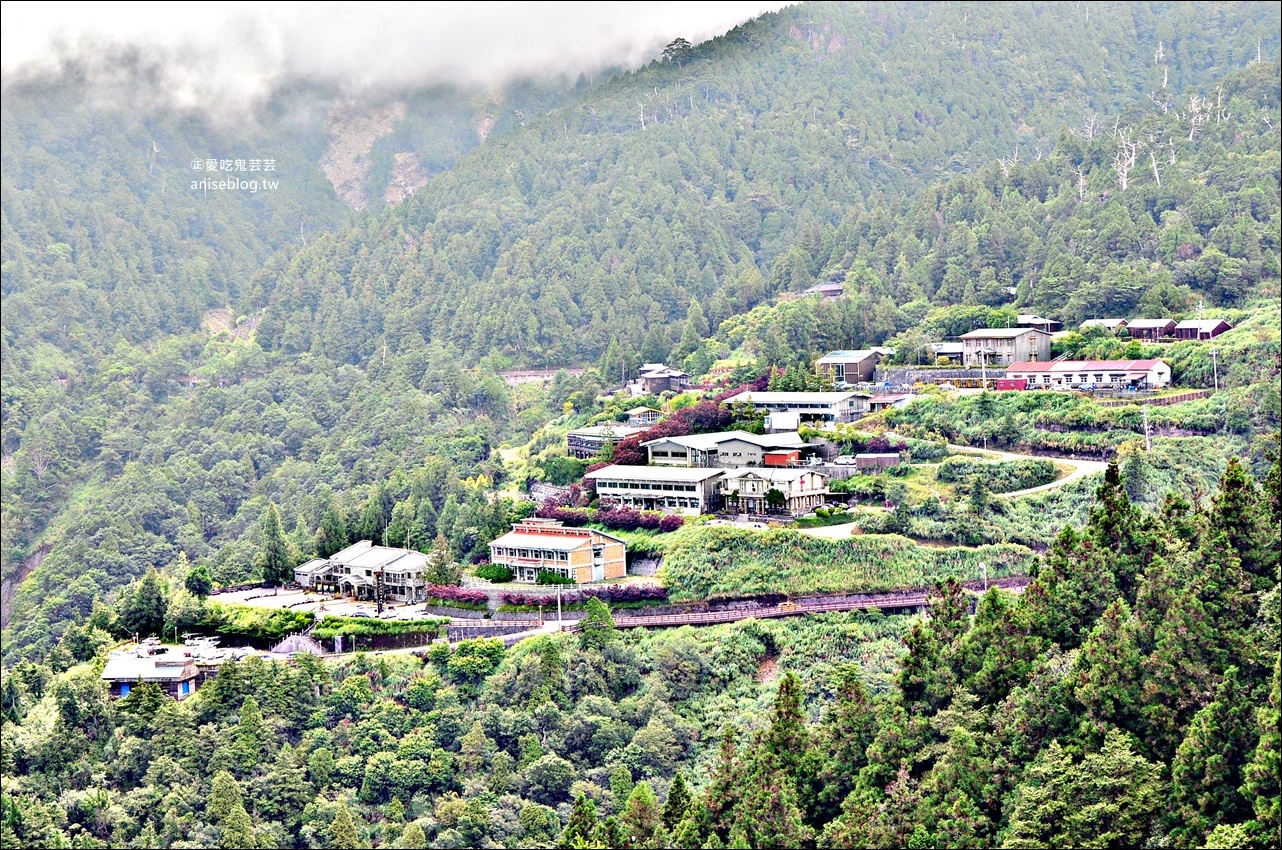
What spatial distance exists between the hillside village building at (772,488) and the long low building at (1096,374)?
23.9 ft

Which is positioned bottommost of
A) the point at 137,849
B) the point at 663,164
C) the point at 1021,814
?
the point at 137,849

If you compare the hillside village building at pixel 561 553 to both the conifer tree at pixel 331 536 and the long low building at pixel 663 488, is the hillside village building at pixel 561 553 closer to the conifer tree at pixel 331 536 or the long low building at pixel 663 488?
the long low building at pixel 663 488

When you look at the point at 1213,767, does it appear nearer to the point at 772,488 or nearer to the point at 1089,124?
the point at 772,488

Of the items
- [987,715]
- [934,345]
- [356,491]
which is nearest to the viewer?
[987,715]

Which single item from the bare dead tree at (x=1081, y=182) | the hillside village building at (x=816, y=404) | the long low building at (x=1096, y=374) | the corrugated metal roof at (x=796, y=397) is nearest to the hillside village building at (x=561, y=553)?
the hillside village building at (x=816, y=404)

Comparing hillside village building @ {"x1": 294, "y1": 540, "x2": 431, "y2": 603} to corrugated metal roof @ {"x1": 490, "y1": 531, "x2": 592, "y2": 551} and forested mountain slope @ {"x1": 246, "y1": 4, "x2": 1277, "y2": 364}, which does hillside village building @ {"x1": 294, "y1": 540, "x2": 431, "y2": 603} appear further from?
forested mountain slope @ {"x1": 246, "y1": 4, "x2": 1277, "y2": 364}

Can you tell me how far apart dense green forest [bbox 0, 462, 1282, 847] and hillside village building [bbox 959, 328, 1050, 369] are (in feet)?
43.0

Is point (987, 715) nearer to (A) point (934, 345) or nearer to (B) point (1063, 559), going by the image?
(B) point (1063, 559)

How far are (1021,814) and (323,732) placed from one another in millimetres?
14925

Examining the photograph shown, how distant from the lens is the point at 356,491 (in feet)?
173

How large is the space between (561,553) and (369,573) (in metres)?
5.13

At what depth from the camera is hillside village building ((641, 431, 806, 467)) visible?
38844mm

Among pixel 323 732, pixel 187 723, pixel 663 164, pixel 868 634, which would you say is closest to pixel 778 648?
pixel 868 634

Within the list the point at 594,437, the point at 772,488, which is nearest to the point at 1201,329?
the point at 772,488
